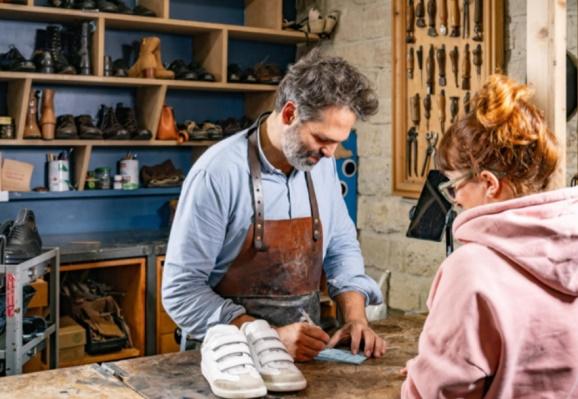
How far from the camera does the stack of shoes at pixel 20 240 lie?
320 cm

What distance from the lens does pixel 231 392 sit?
1.73 m

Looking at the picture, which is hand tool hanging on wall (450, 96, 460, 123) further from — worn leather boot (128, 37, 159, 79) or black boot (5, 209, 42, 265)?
black boot (5, 209, 42, 265)

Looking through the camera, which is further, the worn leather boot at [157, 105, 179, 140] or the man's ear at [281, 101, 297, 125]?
the worn leather boot at [157, 105, 179, 140]

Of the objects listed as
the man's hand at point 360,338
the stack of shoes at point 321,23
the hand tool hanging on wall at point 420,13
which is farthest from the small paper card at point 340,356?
the stack of shoes at point 321,23

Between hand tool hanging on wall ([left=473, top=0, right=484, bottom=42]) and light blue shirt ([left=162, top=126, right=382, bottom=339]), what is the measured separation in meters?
1.57

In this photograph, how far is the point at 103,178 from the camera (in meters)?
4.62

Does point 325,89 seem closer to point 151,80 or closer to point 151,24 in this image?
point 151,80

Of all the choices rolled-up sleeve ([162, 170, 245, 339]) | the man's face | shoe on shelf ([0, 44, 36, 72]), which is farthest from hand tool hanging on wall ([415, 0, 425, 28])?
rolled-up sleeve ([162, 170, 245, 339])

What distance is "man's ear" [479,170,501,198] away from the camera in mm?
1379

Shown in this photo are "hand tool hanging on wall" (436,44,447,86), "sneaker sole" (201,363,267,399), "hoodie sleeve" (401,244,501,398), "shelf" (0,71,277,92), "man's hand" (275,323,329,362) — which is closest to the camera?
"hoodie sleeve" (401,244,501,398)

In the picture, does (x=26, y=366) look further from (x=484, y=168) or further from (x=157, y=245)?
(x=484, y=168)

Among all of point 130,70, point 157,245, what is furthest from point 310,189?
point 130,70

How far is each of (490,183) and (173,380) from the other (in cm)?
96

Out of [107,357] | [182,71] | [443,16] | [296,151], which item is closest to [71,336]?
[107,357]
